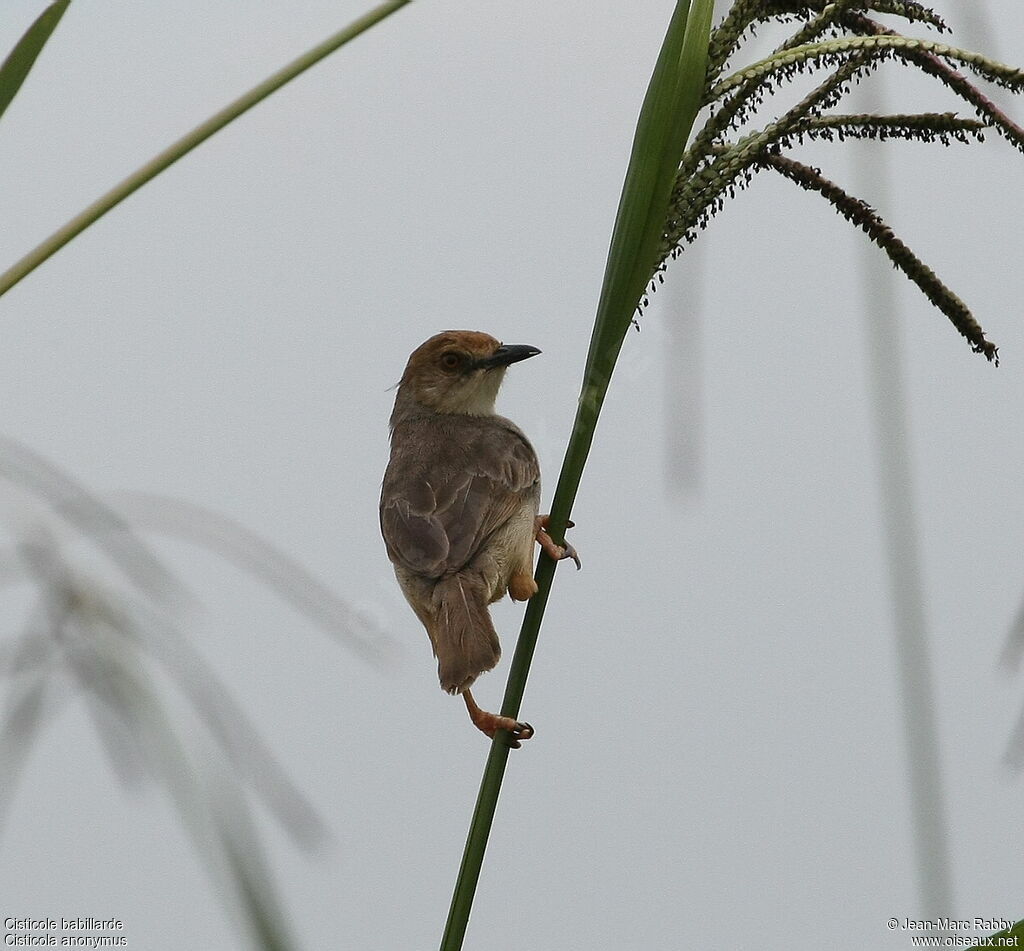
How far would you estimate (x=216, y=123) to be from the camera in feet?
4.26

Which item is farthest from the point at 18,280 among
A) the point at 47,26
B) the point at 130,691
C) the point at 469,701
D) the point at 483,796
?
the point at 469,701

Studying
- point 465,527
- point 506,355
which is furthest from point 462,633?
point 506,355

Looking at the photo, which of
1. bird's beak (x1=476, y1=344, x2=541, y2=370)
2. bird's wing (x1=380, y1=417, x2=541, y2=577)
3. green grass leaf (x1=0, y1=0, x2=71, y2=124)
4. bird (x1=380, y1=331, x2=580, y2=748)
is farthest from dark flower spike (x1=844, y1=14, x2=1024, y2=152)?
bird's beak (x1=476, y1=344, x2=541, y2=370)

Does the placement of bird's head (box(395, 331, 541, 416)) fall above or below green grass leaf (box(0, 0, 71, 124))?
above

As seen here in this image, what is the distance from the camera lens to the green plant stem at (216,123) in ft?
4.11

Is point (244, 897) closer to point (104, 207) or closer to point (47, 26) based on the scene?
point (104, 207)

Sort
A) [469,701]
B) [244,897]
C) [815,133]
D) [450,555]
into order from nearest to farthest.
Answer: [244,897]
[815,133]
[469,701]
[450,555]

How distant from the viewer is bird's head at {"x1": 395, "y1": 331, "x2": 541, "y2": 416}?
12.8ft

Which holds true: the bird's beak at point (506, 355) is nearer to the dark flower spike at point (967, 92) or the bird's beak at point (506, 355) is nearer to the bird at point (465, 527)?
the bird at point (465, 527)

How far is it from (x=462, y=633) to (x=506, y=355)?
128cm

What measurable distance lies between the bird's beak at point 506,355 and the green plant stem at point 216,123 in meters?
2.14

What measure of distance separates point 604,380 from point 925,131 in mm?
490

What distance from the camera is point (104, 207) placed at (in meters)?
1.26

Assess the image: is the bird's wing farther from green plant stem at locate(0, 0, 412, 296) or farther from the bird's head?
green plant stem at locate(0, 0, 412, 296)
